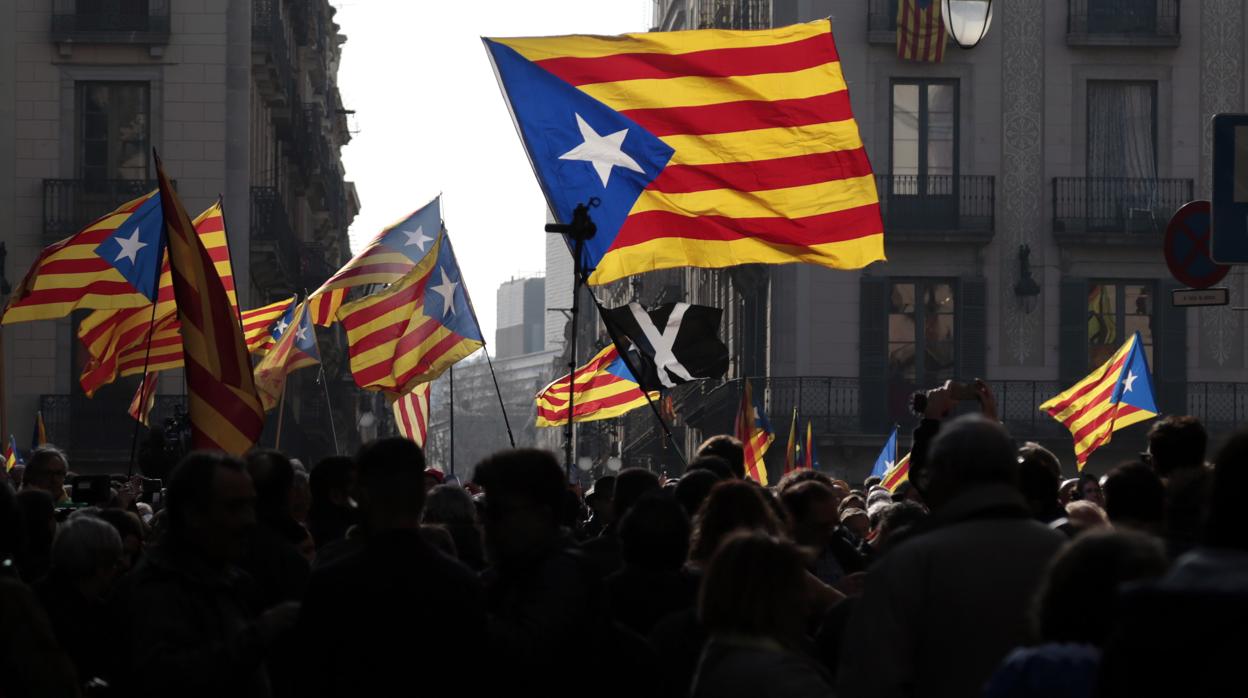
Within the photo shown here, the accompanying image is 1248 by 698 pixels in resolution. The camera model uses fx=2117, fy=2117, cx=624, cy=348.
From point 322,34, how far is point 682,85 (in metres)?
48.5

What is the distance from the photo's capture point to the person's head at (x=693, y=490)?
7.95m

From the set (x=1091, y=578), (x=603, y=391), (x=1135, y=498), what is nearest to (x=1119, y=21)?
(x=603, y=391)

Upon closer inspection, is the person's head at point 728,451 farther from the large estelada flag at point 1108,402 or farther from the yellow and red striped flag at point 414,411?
the yellow and red striped flag at point 414,411

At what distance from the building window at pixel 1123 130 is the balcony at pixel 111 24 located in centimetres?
1592

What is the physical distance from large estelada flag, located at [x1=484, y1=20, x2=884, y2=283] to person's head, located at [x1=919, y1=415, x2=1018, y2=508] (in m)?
6.88

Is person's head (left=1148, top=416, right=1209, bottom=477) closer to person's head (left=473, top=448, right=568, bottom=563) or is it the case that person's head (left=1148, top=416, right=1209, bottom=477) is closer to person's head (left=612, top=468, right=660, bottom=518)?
person's head (left=612, top=468, right=660, bottom=518)

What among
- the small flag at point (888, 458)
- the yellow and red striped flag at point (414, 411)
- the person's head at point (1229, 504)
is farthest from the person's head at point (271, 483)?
the small flag at point (888, 458)

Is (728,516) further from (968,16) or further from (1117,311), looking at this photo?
(1117,311)

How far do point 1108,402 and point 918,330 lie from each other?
47.7 feet

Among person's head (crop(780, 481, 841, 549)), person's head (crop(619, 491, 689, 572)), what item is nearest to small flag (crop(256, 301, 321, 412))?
person's head (crop(780, 481, 841, 549))

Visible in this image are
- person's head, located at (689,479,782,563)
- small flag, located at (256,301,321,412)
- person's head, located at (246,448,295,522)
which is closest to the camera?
person's head, located at (689,479,782,563)

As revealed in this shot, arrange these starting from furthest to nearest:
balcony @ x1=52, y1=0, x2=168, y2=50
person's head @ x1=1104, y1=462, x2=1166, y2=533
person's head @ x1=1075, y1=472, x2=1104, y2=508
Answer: balcony @ x1=52, y1=0, x2=168, y2=50, person's head @ x1=1075, y1=472, x2=1104, y2=508, person's head @ x1=1104, y1=462, x2=1166, y2=533

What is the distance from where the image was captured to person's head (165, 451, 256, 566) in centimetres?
573

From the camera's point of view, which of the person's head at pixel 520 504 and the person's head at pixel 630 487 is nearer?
the person's head at pixel 520 504
